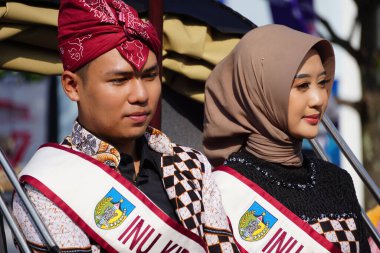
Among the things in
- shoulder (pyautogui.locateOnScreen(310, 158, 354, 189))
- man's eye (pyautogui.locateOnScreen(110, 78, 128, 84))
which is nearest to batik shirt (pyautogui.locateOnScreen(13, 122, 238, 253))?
man's eye (pyautogui.locateOnScreen(110, 78, 128, 84))

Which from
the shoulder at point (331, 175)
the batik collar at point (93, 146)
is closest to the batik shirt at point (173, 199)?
the batik collar at point (93, 146)

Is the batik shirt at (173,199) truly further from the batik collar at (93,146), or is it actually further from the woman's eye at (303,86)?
the woman's eye at (303,86)

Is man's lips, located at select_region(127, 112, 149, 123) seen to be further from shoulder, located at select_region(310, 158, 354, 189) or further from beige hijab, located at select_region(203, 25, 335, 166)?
shoulder, located at select_region(310, 158, 354, 189)

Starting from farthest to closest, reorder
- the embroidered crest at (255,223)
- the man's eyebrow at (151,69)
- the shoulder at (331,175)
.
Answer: the shoulder at (331,175)
the embroidered crest at (255,223)
the man's eyebrow at (151,69)

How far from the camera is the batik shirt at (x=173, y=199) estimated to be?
129 inches

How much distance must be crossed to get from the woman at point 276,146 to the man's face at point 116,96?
595 mm

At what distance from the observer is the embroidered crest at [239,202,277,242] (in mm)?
3760

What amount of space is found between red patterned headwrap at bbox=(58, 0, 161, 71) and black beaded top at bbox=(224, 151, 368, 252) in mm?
740

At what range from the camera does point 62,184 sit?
3.32m

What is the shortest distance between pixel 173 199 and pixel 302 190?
2.30ft

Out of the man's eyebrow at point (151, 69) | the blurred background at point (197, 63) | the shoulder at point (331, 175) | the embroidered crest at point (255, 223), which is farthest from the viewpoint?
the blurred background at point (197, 63)

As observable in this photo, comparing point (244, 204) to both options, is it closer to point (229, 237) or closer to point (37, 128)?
point (229, 237)

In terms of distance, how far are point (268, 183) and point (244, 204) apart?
16 centimetres

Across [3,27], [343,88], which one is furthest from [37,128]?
[3,27]
